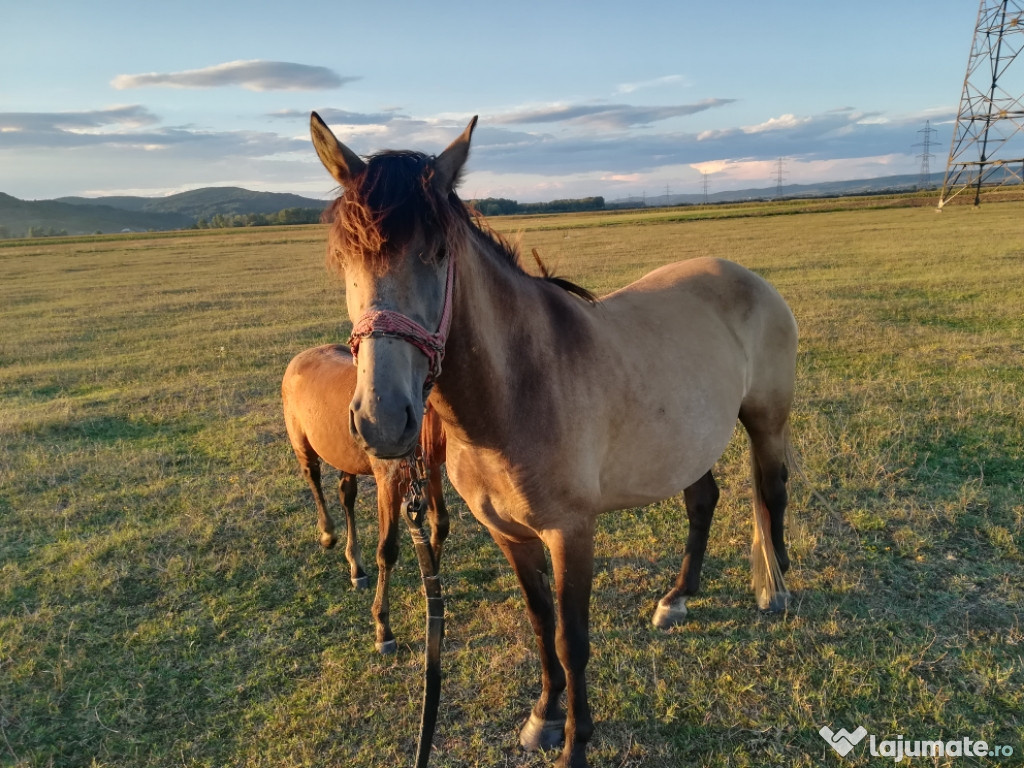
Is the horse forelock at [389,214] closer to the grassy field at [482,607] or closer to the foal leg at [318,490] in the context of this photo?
the grassy field at [482,607]

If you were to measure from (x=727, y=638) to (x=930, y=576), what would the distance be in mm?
1466

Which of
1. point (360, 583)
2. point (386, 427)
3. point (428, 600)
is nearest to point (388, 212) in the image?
point (386, 427)

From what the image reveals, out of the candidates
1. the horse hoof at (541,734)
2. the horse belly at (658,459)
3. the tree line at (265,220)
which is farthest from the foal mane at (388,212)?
the tree line at (265,220)

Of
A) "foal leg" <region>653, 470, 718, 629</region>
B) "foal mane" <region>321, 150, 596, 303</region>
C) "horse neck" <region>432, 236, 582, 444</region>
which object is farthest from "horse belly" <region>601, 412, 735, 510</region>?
"foal mane" <region>321, 150, 596, 303</region>

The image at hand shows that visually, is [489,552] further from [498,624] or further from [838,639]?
[838,639]

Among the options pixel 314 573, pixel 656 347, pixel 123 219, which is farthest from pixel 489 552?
pixel 123 219

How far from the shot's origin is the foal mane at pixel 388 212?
5.44 ft

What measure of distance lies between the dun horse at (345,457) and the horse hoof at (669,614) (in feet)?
4.59

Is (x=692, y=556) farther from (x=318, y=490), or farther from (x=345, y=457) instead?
(x=318, y=490)

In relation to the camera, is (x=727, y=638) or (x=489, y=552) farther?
(x=489, y=552)

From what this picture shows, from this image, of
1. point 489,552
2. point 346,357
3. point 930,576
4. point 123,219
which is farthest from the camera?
point 123,219

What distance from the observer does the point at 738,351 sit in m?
3.43

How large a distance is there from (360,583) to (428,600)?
170 cm

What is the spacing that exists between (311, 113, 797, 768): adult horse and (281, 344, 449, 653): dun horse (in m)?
0.58
